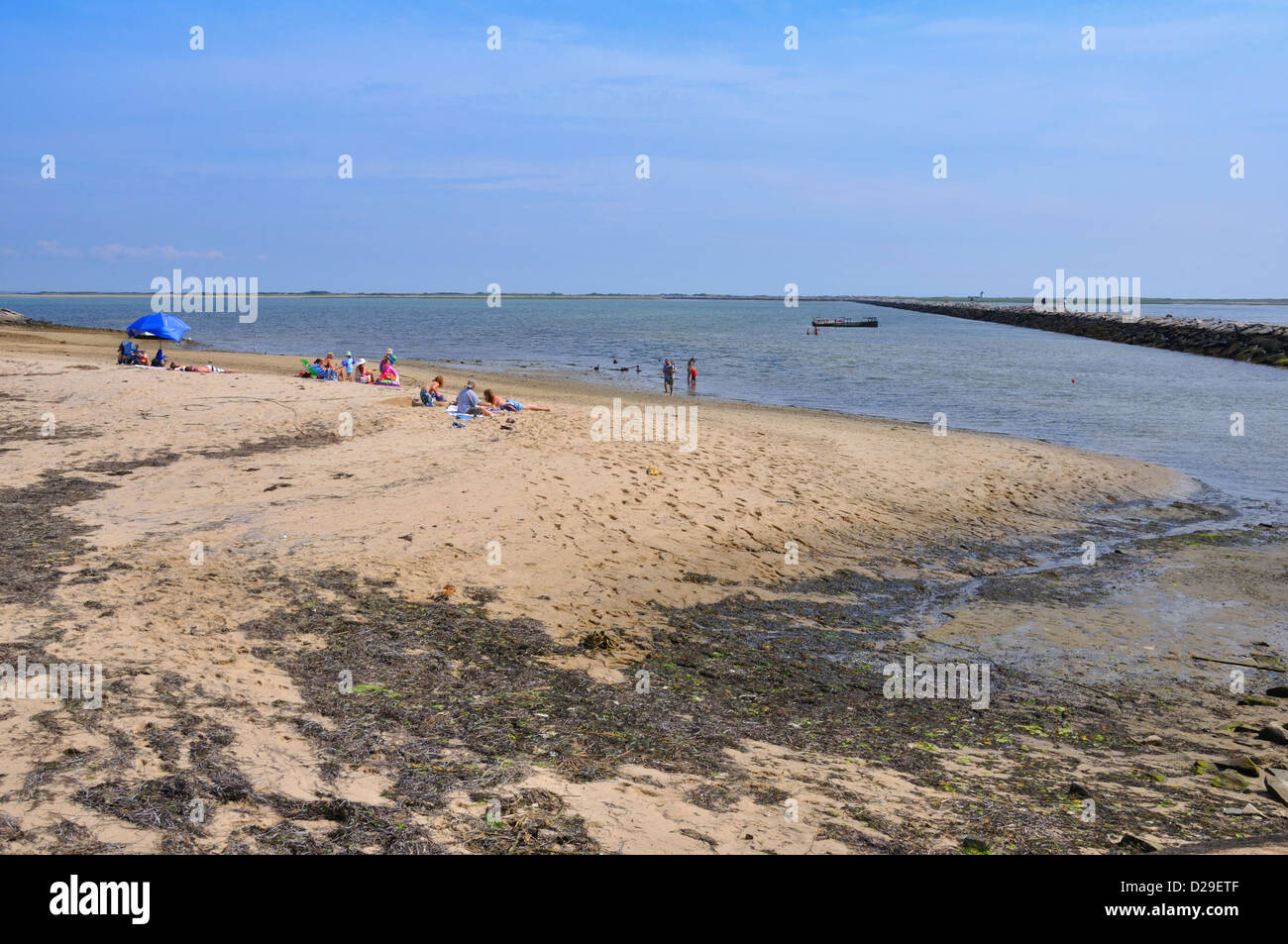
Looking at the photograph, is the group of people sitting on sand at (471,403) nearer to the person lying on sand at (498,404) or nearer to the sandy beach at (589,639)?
the person lying on sand at (498,404)

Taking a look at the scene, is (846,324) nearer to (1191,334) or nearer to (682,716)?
(1191,334)

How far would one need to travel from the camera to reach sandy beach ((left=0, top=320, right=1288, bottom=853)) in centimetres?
555

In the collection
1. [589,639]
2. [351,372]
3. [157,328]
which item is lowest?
[589,639]

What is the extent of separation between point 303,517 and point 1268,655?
1182 cm

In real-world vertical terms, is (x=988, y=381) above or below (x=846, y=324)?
below

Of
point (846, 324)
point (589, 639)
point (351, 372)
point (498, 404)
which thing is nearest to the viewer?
point (589, 639)

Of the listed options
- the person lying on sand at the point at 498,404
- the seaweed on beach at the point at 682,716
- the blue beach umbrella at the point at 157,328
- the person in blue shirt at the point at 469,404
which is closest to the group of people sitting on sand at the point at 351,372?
the person lying on sand at the point at 498,404

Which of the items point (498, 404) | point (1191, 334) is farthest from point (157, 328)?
point (1191, 334)

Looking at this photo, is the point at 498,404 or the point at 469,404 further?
the point at 498,404

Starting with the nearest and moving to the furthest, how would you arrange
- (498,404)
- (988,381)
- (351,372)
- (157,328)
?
(498,404), (351,372), (157,328), (988,381)

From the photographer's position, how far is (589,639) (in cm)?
924

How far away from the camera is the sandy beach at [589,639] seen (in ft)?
18.2
